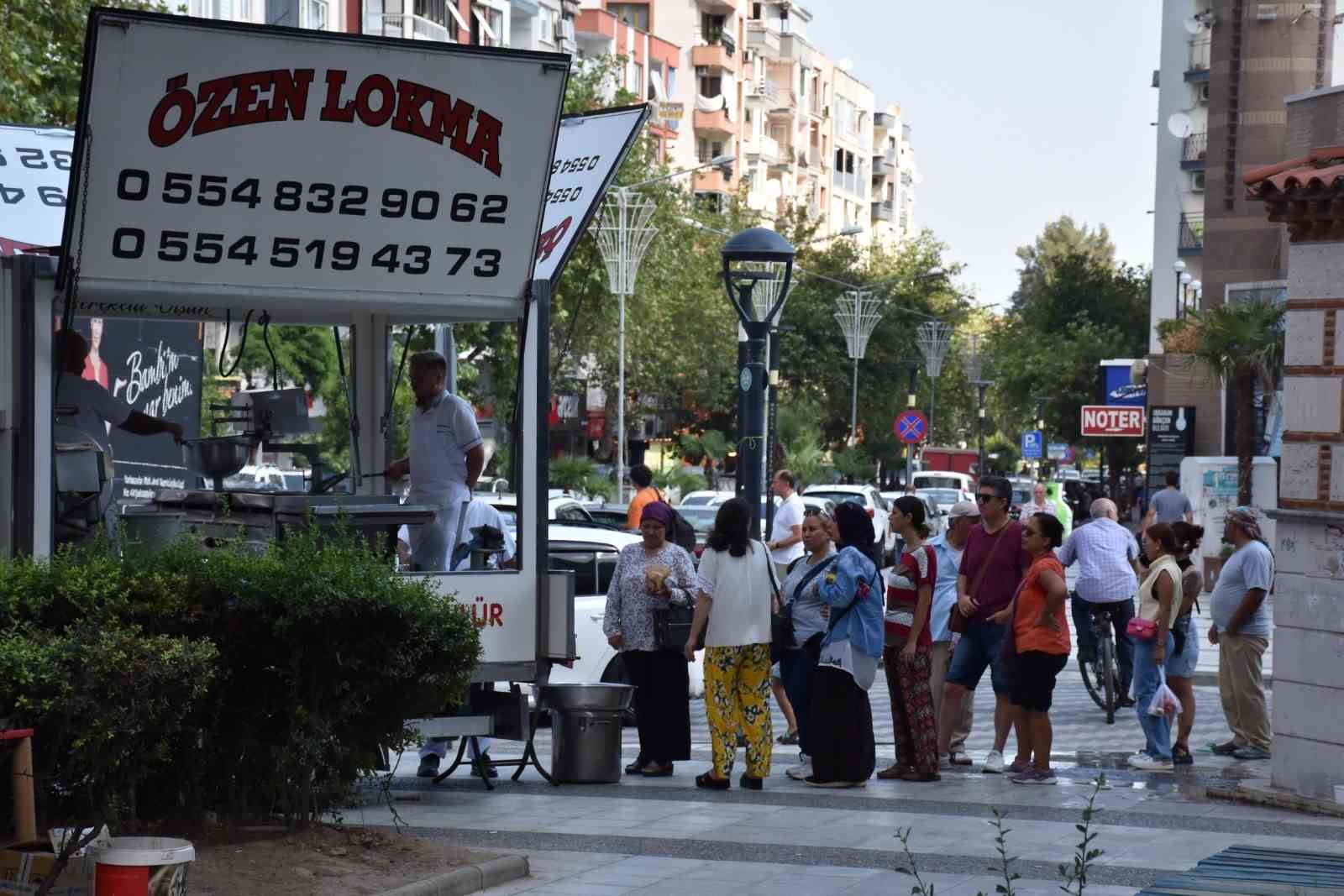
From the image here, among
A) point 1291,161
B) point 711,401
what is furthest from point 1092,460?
point 1291,161

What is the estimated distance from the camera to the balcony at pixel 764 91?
314ft

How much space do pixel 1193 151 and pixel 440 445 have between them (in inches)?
2095

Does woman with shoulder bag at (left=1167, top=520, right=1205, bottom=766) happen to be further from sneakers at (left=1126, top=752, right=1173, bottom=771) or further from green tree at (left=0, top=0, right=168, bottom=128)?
green tree at (left=0, top=0, right=168, bottom=128)

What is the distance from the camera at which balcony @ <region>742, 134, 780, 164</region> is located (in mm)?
94625

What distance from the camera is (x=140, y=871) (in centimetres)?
697

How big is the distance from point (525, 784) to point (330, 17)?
1497 inches

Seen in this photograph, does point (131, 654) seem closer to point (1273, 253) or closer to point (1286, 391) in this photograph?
point (1286, 391)

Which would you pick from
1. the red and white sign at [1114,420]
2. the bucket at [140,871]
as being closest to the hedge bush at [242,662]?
the bucket at [140,871]

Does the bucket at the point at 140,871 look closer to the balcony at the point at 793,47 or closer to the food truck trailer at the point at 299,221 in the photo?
the food truck trailer at the point at 299,221

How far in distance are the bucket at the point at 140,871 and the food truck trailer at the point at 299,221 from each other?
265cm

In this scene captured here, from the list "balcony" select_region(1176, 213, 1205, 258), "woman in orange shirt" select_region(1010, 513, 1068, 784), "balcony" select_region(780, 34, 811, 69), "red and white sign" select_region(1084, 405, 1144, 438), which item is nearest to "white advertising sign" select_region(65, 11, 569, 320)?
"woman in orange shirt" select_region(1010, 513, 1068, 784)

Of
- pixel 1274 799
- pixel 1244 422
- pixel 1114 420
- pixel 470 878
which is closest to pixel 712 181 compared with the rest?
pixel 1114 420

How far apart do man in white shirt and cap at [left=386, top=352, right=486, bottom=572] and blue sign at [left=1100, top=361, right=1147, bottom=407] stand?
1779 inches

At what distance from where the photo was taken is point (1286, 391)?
11.5m
